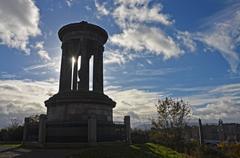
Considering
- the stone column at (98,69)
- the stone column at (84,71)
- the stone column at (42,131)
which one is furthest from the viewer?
the stone column at (98,69)

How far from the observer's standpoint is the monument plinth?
75.3 ft

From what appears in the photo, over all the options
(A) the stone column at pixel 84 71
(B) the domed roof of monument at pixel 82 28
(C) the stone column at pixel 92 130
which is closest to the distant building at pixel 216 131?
(A) the stone column at pixel 84 71

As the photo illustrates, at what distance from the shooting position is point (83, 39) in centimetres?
2661

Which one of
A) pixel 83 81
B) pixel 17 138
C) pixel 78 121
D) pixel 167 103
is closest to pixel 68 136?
pixel 78 121

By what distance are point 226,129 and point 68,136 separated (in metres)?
22.9

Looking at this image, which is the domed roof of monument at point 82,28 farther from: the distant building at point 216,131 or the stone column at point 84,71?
the distant building at point 216,131

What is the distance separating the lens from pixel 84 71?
25.7 metres

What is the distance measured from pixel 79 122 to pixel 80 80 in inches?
226

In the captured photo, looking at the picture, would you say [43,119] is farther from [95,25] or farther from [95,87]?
[95,25]

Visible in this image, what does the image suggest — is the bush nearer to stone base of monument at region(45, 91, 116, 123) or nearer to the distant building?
stone base of monument at region(45, 91, 116, 123)

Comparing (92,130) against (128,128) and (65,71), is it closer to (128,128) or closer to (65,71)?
(128,128)

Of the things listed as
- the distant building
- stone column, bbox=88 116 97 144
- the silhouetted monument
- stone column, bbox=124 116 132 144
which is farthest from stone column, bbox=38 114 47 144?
the distant building

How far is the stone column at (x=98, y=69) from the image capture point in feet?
89.5

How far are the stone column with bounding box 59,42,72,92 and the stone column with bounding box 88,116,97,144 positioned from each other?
258 inches
